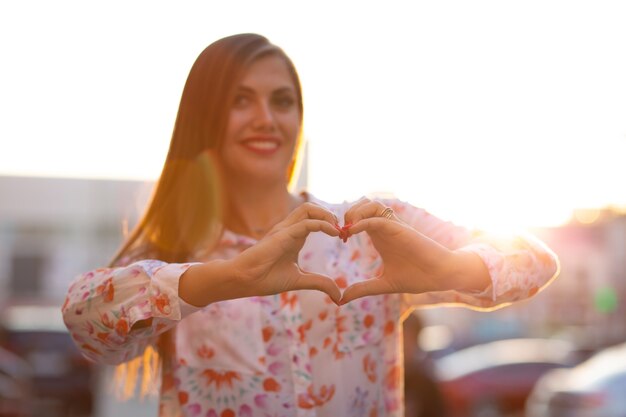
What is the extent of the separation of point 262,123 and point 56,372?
12898 mm

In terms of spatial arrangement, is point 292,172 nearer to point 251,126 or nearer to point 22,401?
point 251,126

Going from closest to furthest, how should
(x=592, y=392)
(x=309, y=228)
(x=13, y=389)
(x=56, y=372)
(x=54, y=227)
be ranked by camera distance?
1. (x=309, y=228)
2. (x=592, y=392)
3. (x=13, y=389)
4. (x=56, y=372)
5. (x=54, y=227)

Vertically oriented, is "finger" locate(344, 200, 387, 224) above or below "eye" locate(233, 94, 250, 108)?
below

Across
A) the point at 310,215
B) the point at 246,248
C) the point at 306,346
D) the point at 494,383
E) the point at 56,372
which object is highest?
the point at 310,215

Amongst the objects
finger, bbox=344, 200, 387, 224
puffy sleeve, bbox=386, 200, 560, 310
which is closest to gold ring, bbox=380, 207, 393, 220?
finger, bbox=344, 200, 387, 224

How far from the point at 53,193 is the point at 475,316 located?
1732cm

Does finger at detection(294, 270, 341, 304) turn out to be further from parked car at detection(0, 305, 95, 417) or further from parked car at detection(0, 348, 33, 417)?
parked car at detection(0, 305, 95, 417)

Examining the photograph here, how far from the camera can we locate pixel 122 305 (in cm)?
262

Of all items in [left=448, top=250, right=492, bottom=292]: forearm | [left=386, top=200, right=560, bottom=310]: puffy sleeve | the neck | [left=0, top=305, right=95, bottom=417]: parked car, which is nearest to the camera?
[left=448, top=250, right=492, bottom=292]: forearm

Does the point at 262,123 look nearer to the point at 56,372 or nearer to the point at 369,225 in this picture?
the point at 369,225

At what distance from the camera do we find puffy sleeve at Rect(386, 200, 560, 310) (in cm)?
266

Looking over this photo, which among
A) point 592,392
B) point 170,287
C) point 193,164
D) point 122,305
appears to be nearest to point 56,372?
point 592,392

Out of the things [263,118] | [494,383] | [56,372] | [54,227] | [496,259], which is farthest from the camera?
[54,227]

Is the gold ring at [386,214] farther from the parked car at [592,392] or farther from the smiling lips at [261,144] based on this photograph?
the parked car at [592,392]
